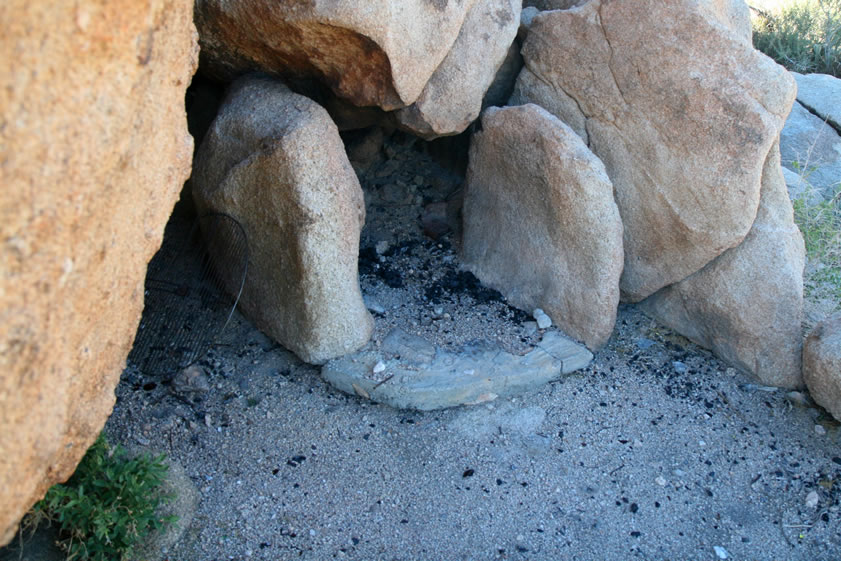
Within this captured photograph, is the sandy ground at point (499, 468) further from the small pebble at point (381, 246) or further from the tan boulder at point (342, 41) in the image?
the tan boulder at point (342, 41)

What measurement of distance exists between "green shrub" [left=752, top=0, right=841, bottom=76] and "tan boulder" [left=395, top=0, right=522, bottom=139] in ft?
11.0

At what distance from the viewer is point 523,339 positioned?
3.09 meters

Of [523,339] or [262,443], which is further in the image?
[523,339]

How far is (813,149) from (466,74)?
2526 mm

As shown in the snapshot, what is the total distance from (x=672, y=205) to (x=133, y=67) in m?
2.12

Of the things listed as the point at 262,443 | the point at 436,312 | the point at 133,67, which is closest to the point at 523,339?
the point at 436,312

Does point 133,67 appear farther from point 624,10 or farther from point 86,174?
point 624,10

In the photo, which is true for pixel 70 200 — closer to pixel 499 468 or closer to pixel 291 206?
pixel 291 206

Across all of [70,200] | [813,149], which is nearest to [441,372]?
[70,200]

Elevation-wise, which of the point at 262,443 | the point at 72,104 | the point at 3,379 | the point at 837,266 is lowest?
the point at 262,443

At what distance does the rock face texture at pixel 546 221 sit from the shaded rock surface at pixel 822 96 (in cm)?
254

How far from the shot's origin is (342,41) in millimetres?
2635

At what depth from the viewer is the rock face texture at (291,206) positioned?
269cm

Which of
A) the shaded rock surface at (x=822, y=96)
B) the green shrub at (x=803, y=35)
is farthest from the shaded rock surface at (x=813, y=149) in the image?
the green shrub at (x=803, y=35)
